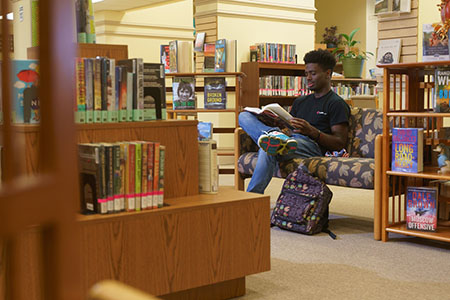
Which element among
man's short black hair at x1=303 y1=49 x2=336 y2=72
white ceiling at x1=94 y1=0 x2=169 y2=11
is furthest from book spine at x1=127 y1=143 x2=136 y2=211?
white ceiling at x1=94 y1=0 x2=169 y2=11

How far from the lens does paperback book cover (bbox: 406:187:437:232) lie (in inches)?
136

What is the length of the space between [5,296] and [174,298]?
694 millimetres

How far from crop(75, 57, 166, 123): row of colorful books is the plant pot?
6.64 metres

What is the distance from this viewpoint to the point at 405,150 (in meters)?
3.49

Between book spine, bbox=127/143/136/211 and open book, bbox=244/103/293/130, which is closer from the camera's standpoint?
book spine, bbox=127/143/136/211

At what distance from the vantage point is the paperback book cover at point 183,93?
20.1ft

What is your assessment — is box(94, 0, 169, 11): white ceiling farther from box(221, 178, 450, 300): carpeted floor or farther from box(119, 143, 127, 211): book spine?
box(119, 143, 127, 211): book spine

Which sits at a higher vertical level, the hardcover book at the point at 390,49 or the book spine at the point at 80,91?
the hardcover book at the point at 390,49

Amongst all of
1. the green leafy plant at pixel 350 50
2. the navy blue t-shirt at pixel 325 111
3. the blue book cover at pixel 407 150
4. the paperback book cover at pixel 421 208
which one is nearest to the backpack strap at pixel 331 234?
the paperback book cover at pixel 421 208

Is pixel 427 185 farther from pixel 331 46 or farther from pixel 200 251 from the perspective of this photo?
pixel 331 46

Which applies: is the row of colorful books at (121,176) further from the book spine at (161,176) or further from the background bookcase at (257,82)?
the background bookcase at (257,82)

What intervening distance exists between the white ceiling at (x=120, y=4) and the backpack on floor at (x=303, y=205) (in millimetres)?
4198

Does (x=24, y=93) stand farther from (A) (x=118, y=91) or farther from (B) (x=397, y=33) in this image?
(B) (x=397, y=33)

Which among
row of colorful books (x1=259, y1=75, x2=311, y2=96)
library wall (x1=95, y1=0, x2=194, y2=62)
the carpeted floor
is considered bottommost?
the carpeted floor
